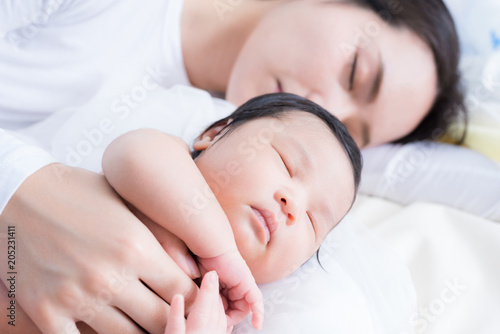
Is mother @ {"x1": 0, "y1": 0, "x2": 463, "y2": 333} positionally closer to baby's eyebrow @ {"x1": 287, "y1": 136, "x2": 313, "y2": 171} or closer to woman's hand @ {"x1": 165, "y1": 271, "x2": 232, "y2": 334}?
baby's eyebrow @ {"x1": 287, "y1": 136, "x2": 313, "y2": 171}

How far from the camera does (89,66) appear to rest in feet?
4.61

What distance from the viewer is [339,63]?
1389 mm

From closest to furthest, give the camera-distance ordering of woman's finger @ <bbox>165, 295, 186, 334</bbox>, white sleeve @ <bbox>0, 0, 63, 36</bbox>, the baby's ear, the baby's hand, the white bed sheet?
woman's finger @ <bbox>165, 295, 186, 334</bbox>, the baby's hand, the baby's ear, the white bed sheet, white sleeve @ <bbox>0, 0, 63, 36</bbox>

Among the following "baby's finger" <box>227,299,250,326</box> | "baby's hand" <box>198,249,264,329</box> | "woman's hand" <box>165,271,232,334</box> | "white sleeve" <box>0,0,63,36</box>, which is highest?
"white sleeve" <box>0,0,63,36</box>

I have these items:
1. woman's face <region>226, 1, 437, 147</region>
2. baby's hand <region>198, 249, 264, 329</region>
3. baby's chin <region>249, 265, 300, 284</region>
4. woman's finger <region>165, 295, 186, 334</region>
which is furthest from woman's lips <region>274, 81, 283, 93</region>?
woman's finger <region>165, 295, 186, 334</region>

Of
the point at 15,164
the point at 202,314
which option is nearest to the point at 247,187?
the point at 202,314

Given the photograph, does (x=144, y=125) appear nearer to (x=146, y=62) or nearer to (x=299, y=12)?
(x=146, y=62)

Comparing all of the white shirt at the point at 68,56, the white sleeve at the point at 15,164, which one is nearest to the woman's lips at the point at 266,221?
the white sleeve at the point at 15,164

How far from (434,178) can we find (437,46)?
1.41ft

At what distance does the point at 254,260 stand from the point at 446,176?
39.6 inches

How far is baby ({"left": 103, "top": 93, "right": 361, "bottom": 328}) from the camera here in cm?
75

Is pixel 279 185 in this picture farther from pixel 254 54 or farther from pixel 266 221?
pixel 254 54

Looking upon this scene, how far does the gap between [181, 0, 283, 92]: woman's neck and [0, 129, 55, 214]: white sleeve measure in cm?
86

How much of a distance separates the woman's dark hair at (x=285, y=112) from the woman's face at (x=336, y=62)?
0.30 m
